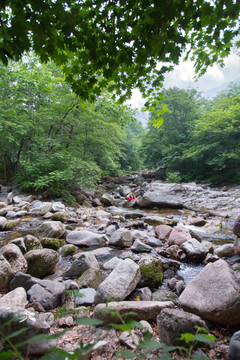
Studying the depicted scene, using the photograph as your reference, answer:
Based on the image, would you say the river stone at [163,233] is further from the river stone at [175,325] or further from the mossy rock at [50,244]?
the river stone at [175,325]

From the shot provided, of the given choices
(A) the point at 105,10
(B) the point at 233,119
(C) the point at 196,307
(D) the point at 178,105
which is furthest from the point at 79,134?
(D) the point at 178,105

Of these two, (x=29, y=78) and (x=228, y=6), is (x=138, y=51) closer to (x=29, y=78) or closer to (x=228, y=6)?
(x=228, y=6)

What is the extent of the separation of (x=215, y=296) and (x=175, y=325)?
0.69 m

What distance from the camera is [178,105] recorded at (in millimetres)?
22297

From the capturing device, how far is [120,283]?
238cm

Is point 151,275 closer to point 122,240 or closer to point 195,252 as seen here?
point 195,252

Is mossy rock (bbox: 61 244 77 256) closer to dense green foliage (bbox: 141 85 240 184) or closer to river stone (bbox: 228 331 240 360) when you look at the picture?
river stone (bbox: 228 331 240 360)

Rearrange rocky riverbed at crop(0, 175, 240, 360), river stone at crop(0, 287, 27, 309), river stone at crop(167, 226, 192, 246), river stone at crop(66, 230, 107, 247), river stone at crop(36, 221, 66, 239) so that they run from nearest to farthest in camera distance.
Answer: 1. rocky riverbed at crop(0, 175, 240, 360)
2. river stone at crop(0, 287, 27, 309)
3. river stone at crop(167, 226, 192, 246)
4. river stone at crop(66, 230, 107, 247)
5. river stone at crop(36, 221, 66, 239)

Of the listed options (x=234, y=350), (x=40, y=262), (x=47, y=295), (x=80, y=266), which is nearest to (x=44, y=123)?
(x=40, y=262)

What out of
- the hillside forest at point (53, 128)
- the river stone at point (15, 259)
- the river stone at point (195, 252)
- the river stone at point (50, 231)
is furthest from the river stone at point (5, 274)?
the hillside forest at point (53, 128)

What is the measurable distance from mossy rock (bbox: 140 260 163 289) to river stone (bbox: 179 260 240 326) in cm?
65

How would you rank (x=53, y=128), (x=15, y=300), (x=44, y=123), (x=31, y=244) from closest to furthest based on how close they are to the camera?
1. (x=15, y=300)
2. (x=31, y=244)
3. (x=44, y=123)
4. (x=53, y=128)

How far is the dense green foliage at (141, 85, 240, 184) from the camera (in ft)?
53.3

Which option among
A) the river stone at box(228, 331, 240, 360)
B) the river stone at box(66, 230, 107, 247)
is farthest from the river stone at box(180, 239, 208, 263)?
the river stone at box(228, 331, 240, 360)
